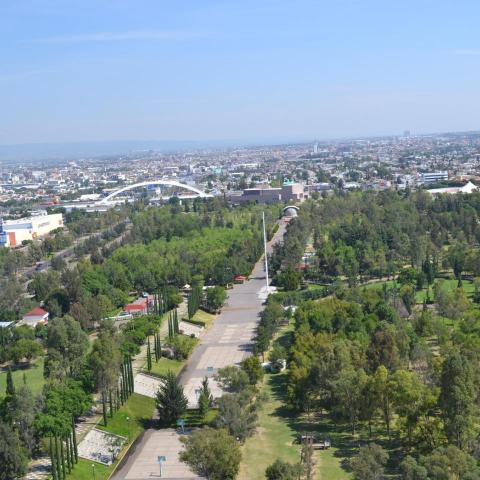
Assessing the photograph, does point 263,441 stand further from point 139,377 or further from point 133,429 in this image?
point 139,377

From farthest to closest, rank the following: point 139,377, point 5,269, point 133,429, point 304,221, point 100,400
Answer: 1. point 304,221
2. point 5,269
3. point 139,377
4. point 100,400
5. point 133,429

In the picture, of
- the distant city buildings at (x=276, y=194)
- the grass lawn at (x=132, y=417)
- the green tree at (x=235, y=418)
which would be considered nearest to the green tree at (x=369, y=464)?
the green tree at (x=235, y=418)

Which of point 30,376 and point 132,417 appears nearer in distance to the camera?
point 132,417

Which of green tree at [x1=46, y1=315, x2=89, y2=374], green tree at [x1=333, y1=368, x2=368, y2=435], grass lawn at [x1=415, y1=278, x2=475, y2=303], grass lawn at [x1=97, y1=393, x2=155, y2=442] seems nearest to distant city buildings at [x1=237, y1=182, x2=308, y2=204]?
grass lawn at [x1=415, y1=278, x2=475, y2=303]

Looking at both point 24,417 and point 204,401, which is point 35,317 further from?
point 24,417

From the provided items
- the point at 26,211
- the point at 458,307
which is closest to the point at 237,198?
the point at 26,211

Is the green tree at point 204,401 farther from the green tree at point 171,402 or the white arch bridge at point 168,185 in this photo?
the white arch bridge at point 168,185

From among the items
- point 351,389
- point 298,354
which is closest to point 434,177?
point 298,354
